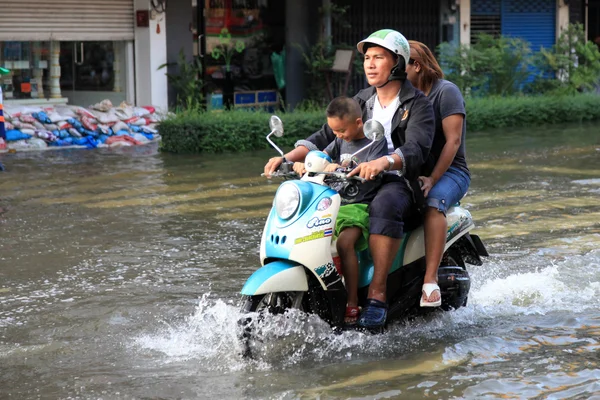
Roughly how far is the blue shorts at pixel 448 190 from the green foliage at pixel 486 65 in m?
13.3

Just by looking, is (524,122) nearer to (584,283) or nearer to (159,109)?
(159,109)

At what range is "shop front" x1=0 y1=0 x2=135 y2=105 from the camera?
49.6ft

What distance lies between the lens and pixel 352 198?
5.23 metres

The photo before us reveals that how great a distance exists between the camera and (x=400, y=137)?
5.30m

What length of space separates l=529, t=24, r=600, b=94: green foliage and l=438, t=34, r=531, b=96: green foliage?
0.76 meters

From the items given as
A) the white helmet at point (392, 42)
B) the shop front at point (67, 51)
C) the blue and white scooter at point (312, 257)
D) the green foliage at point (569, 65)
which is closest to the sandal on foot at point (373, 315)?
the blue and white scooter at point (312, 257)

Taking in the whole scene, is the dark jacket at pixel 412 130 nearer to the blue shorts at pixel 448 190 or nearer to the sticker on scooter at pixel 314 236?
the blue shorts at pixel 448 190

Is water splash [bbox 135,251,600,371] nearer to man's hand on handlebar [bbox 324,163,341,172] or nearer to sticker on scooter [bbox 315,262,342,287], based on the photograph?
sticker on scooter [bbox 315,262,342,287]

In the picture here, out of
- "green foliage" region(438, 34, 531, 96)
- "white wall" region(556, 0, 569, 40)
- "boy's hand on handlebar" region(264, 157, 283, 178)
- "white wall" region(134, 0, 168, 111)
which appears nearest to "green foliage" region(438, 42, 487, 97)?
"green foliage" region(438, 34, 531, 96)

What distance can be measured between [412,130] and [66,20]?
11555 millimetres

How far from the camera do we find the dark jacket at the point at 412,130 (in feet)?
16.6

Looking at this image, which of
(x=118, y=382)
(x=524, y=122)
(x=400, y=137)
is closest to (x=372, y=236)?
(x=400, y=137)

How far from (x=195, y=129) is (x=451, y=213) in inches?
339

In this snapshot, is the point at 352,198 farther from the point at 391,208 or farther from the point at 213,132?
the point at 213,132
